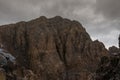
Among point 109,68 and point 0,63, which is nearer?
point 0,63

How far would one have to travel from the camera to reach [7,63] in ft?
149

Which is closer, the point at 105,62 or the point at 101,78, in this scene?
the point at 101,78

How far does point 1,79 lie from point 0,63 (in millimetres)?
2550

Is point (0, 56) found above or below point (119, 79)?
above

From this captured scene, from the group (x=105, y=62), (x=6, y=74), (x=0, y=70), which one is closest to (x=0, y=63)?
(x=0, y=70)

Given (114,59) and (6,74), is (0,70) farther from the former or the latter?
(114,59)

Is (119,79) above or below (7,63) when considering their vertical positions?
below

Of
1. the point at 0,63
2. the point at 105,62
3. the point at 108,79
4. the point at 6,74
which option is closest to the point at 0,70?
the point at 0,63

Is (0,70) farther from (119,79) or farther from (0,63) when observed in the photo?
(119,79)

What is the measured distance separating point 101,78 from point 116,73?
365 cm

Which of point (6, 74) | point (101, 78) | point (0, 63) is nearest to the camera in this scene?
point (0, 63)

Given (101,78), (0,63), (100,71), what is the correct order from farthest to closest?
(100,71) → (101,78) → (0,63)

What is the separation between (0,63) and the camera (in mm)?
43750

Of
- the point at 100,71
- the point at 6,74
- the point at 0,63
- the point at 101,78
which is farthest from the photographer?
the point at 100,71
